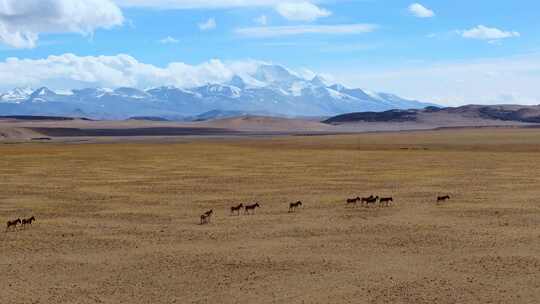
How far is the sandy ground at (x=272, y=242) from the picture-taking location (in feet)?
54.6

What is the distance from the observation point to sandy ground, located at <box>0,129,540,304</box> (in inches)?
655

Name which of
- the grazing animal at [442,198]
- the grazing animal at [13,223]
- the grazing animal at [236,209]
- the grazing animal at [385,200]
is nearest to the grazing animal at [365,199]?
the grazing animal at [385,200]

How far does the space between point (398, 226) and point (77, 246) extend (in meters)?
10.3

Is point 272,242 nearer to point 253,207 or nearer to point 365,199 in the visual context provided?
point 253,207

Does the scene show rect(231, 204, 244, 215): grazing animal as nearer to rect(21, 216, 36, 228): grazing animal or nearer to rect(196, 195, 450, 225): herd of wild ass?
rect(196, 195, 450, 225): herd of wild ass

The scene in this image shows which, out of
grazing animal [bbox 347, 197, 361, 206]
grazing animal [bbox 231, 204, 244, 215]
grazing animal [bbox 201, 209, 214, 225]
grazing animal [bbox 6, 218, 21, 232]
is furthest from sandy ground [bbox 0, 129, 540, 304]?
grazing animal [bbox 6, 218, 21, 232]

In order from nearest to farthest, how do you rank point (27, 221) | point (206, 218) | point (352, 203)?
1. point (27, 221)
2. point (206, 218)
3. point (352, 203)

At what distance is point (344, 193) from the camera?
34.7 m

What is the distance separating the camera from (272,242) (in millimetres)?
22047

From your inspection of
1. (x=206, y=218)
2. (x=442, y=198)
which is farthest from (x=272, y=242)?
(x=442, y=198)

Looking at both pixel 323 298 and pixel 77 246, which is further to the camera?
pixel 77 246

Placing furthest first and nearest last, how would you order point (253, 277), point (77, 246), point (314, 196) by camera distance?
point (314, 196), point (77, 246), point (253, 277)

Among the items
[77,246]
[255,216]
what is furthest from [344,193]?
[77,246]

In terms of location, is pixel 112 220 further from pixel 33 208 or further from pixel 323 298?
pixel 323 298
